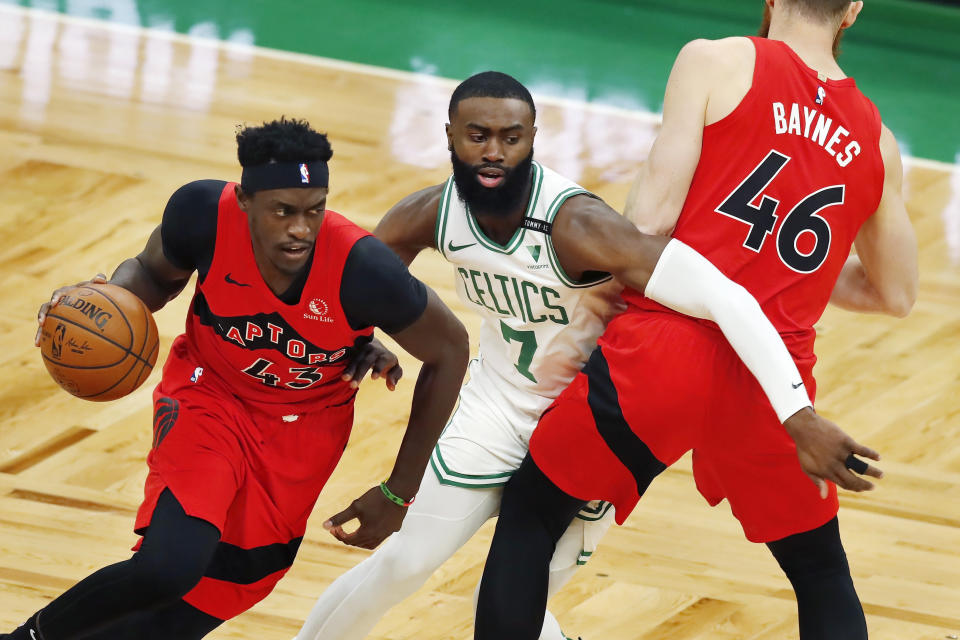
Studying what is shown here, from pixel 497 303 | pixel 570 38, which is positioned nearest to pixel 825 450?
pixel 497 303

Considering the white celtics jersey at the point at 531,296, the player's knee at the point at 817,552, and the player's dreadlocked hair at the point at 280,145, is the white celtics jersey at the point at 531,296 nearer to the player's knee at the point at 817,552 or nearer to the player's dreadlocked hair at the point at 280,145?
the player's dreadlocked hair at the point at 280,145

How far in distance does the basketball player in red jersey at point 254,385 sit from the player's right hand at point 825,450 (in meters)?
0.85

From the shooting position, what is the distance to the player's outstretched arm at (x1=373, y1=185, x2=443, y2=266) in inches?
126

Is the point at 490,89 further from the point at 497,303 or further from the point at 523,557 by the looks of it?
the point at 523,557

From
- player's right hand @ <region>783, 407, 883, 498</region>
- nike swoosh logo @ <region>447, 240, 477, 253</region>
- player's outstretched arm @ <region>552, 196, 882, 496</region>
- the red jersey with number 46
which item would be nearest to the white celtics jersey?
nike swoosh logo @ <region>447, 240, 477, 253</region>

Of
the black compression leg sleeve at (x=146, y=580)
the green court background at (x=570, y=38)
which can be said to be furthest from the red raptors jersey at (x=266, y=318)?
the green court background at (x=570, y=38)

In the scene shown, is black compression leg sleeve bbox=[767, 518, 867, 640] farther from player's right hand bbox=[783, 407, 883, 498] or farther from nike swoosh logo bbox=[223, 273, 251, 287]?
nike swoosh logo bbox=[223, 273, 251, 287]

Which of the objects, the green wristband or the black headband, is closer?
the black headband

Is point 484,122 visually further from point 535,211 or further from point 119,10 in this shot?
point 119,10

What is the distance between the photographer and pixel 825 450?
2648 millimetres

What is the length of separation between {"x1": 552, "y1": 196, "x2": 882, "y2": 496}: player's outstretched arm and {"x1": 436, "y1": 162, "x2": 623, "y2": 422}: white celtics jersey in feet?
0.70

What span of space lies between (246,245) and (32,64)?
5191 mm

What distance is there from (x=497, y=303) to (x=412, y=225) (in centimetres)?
29

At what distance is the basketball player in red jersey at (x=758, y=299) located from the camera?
9.14ft
